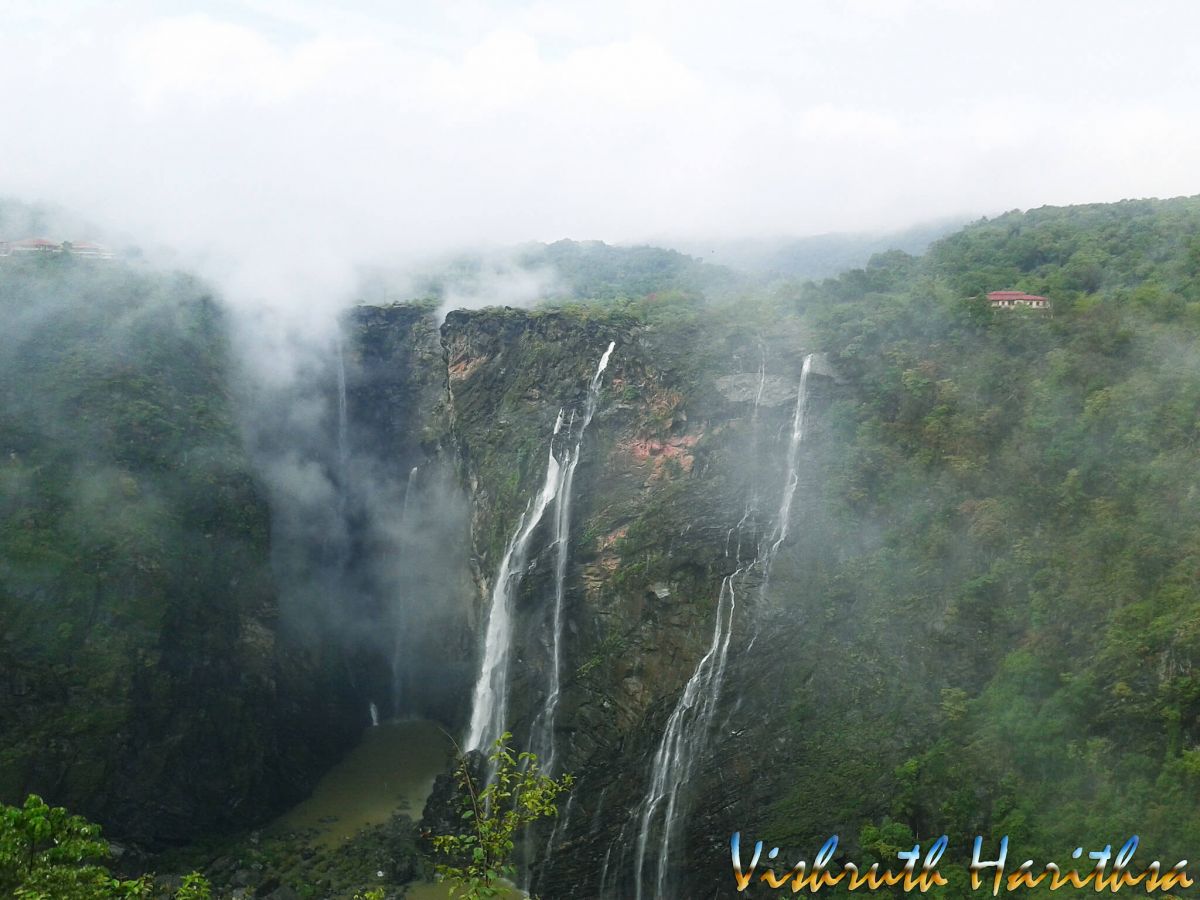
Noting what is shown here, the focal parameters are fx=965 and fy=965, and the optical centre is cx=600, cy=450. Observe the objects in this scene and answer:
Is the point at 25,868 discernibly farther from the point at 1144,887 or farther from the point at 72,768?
the point at 72,768

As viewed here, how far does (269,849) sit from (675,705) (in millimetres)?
14795

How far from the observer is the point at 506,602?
35.5 metres

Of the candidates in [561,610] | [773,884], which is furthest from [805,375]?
[773,884]

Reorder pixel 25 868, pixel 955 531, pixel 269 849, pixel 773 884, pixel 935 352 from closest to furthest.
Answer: pixel 25 868 → pixel 773 884 → pixel 955 531 → pixel 269 849 → pixel 935 352

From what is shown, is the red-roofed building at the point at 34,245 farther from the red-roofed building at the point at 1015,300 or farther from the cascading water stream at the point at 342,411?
the red-roofed building at the point at 1015,300

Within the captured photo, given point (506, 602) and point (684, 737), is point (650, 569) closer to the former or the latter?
point (684, 737)

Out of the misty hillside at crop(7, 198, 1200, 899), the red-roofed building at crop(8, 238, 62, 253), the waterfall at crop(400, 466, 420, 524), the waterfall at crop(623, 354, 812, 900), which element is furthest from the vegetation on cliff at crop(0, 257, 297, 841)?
the waterfall at crop(623, 354, 812, 900)

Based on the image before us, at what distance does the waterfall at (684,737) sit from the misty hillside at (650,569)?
0.30 feet

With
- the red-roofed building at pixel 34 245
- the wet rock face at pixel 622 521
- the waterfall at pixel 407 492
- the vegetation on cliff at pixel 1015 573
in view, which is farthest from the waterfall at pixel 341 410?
the vegetation on cliff at pixel 1015 573

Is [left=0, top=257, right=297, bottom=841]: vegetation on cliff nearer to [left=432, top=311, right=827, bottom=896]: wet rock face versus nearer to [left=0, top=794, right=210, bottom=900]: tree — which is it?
[left=432, top=311, right=827, bottom=896]: wet rock face

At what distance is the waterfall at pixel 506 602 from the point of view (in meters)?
34.4

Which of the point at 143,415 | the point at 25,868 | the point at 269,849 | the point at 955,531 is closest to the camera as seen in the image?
the point at 25,868

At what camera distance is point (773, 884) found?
24.1 meters

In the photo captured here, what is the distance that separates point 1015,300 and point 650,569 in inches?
697
